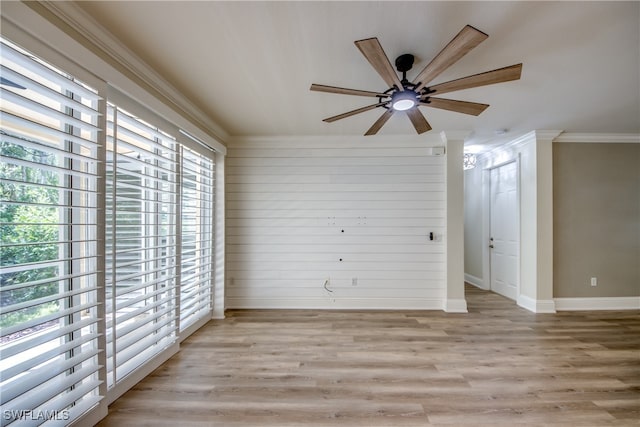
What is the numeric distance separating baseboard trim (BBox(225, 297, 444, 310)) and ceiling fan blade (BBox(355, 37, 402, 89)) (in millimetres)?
3166

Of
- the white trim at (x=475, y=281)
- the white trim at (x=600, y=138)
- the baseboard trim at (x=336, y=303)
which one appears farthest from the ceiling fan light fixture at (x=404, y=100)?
the white trim at (x=475, y=281)

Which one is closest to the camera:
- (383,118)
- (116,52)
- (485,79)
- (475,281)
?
(485,79)

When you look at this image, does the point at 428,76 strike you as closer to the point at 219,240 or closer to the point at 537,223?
the point at 219,240

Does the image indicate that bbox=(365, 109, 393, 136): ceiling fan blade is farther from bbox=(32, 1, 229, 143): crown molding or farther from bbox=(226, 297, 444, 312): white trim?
bbox=(226, 297, 444, 312): white trim

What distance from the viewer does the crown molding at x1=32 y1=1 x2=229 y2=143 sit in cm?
159

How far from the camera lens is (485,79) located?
1824 millimetres

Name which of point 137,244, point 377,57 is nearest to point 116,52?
point 137,244

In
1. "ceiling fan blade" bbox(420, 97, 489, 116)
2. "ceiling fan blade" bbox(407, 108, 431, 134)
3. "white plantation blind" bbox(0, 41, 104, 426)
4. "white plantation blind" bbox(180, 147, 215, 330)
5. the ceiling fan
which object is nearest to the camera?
"white plantation blind" bbox(0, 41, 104, 426)

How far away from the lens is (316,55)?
2119 millimetres

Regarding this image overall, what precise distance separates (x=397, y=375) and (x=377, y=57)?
2459 millimetres

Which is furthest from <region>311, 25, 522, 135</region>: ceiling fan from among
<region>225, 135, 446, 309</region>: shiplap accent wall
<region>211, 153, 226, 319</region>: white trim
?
<region>211, 153, 226, 319</region>: white trim

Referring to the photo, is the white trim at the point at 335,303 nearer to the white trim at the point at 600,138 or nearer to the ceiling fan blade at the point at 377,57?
the white trim at the point at 600,138

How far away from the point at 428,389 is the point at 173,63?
3320mm

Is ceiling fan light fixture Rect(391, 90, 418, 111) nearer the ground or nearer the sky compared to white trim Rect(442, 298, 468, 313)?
nearer the sky
